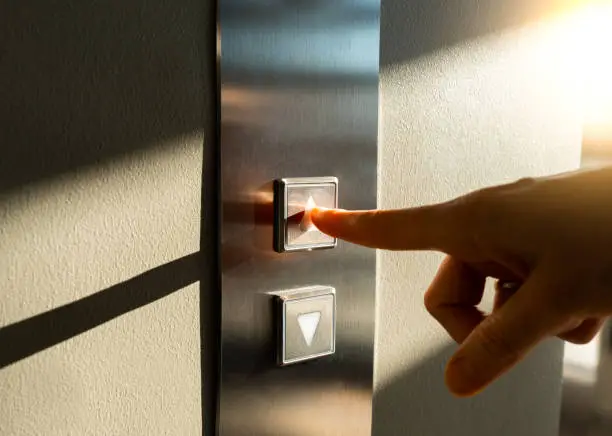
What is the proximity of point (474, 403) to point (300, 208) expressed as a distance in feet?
0.93

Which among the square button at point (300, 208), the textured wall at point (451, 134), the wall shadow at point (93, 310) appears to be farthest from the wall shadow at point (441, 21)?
the wall shadow at point (93, 310)

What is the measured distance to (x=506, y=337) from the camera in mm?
337

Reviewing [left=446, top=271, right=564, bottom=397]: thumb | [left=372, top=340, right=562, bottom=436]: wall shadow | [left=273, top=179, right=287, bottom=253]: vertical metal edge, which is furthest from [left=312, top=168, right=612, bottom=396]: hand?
[left=372, top=340, right=562, bottom=436]: wall shadow

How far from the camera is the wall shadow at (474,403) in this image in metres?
0.59

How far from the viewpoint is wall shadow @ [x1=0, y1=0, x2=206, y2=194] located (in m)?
0.40

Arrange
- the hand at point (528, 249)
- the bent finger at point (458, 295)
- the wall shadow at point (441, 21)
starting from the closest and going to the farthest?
the hand at point (528, 249)
the bent finger at point (458, 295)
the wall shadow at point (441, 21)

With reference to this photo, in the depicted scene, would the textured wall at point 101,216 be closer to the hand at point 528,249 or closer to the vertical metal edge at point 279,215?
the vertical metal edge at point 279,215

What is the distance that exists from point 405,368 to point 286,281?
0.52ft

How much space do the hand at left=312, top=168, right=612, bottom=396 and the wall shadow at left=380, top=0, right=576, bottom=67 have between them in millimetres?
207

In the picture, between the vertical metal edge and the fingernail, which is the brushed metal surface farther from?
the fingernail

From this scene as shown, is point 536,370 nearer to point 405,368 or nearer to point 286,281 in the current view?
point 405,368

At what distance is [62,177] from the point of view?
42 centimetres

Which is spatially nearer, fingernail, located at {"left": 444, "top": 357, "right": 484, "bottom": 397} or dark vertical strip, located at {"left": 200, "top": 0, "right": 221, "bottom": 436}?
fingernail, located at {"left": 444, "top": 357, "right": 484, "bottom": 397}

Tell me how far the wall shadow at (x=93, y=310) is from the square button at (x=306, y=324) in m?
0.07
